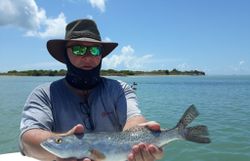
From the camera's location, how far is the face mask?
4.05m

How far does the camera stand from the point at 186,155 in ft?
41.6

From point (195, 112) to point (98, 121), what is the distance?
97 cm

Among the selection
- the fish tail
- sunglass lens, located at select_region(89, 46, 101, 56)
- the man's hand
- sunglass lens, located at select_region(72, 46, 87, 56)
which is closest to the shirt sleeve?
sunglass lens, located at select_region(72, 46, 87, 56)

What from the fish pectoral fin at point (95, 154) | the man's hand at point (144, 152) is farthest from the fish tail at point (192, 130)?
the fish pectoral fin at point (95, 154)

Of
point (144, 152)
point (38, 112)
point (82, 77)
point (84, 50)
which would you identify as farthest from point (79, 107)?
point (144, 152)

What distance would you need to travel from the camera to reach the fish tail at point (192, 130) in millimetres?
3855

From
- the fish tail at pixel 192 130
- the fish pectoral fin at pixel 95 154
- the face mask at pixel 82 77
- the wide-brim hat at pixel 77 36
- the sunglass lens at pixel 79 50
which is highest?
the wide-brim hat at pixel 77 36

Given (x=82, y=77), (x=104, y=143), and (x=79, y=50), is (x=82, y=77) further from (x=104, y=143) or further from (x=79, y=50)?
Result: (x=104, y=143)

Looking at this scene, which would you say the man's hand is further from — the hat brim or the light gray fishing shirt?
the hat brim

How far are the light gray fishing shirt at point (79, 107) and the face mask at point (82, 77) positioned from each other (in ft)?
0.23

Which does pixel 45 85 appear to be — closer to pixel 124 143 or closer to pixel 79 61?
pixel 79 61

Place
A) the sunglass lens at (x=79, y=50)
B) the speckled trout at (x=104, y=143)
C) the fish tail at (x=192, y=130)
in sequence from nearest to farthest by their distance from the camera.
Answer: the speckled trout at (x=104, y=143)
the fish tail at (x=192, y=130)
the sunglass lens at (x=79, y=50)

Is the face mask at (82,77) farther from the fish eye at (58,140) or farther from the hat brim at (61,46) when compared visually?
the fish eye at (58,140)

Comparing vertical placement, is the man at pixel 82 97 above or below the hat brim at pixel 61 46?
below
